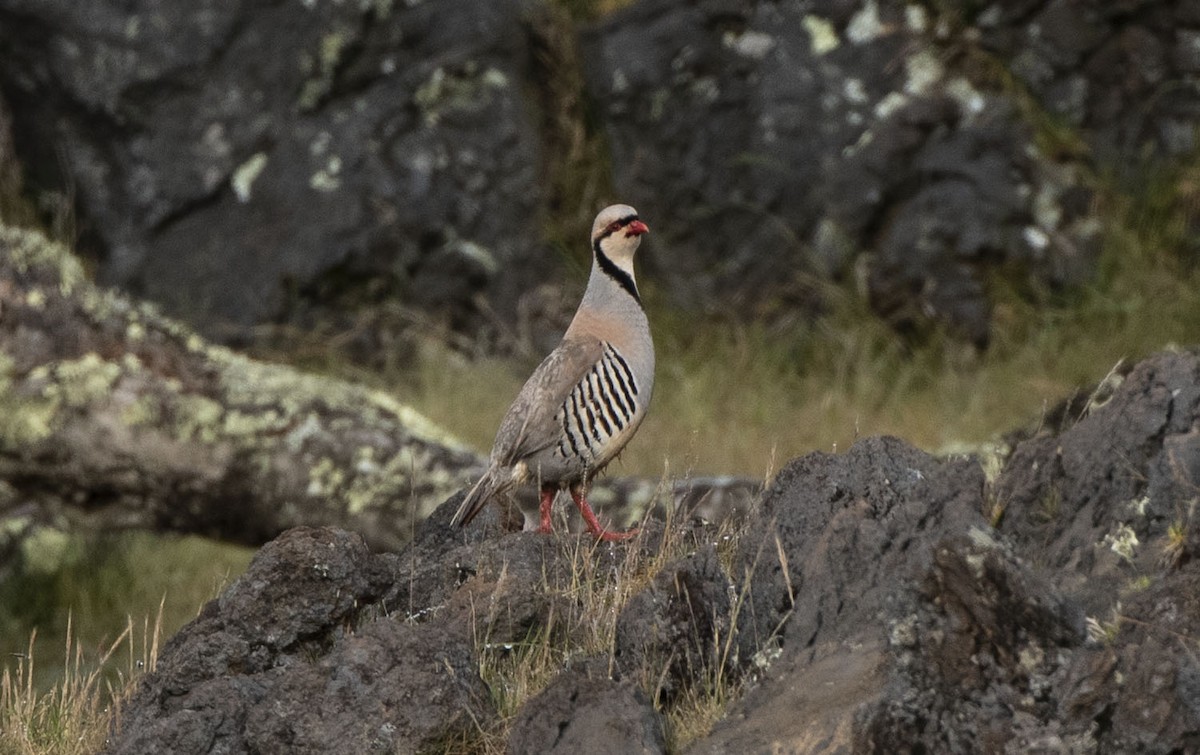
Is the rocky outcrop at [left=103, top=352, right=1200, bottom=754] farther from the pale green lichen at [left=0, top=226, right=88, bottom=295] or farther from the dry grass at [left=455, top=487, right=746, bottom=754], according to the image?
the pale green lichen at [left=0, top=226, right=88, bottom=295]

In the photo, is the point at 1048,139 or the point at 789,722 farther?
the point at 1048,139

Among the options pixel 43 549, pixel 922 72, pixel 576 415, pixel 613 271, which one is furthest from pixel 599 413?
pixel 922 72

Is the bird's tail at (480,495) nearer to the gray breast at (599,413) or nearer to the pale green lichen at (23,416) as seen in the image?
the gray breast at (599,413)

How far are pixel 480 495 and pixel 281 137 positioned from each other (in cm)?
529

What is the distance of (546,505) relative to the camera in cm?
612

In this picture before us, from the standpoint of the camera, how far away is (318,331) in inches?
401

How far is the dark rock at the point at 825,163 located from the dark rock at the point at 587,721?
21.3 feet

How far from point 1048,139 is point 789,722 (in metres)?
7.22

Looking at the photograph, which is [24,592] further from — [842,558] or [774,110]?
[842,558]

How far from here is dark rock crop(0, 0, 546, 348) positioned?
10273 millimetres

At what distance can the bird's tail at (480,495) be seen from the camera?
5.31 metres

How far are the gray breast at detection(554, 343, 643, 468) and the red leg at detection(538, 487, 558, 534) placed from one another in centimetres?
21

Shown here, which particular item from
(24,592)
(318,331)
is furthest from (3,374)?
(318,331)

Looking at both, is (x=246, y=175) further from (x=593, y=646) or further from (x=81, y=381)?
(x=593, y=646)
